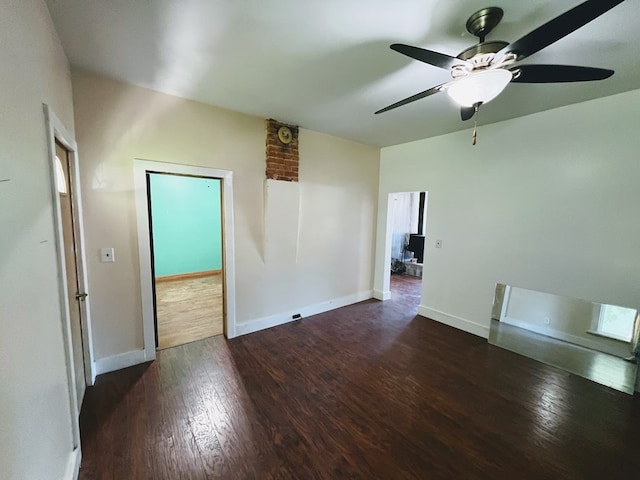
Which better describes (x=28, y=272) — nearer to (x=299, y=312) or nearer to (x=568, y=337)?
(x=299, y=312)

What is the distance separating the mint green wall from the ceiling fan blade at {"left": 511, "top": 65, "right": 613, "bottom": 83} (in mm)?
4946

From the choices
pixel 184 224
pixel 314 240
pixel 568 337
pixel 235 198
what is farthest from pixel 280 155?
pixel 568 337

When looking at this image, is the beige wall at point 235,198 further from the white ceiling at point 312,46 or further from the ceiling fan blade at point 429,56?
the ceiling fan blade at point 429,56

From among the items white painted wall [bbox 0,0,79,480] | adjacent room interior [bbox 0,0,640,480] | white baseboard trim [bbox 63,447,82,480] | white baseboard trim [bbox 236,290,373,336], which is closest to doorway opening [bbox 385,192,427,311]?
white baseboard trim [bbox 236,290,373,336]

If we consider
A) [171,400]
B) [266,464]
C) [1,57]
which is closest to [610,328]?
[266,464]

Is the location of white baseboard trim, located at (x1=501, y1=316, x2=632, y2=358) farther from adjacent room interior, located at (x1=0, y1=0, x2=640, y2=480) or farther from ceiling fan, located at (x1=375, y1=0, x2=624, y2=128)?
ceiling fan, located at (x1=375, y1=0, x2=624, y2=128)

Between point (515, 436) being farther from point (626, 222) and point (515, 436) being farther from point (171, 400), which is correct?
point (171, 400)

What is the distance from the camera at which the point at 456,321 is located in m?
3.60

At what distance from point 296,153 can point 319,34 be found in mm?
1874

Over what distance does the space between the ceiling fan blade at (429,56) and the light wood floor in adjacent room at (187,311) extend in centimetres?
343

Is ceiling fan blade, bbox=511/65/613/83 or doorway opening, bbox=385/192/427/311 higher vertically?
ceiling fan blade, bbox=511/65/613/83

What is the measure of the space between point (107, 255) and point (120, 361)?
42.1 inches

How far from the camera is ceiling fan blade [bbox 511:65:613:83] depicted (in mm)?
1341

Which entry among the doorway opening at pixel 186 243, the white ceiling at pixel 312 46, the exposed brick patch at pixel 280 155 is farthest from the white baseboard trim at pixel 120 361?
the white ceiling at pixel 312 46
